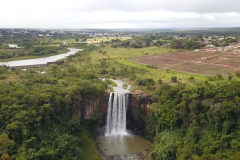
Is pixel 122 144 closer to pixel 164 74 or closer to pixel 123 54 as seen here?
pixel 164 74

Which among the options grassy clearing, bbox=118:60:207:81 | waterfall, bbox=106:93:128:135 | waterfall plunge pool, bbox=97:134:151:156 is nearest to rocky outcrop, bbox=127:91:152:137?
waterfall, bbox=106:93:128:135

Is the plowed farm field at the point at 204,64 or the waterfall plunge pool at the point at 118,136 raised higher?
the plowed farm field at the point at 204,64

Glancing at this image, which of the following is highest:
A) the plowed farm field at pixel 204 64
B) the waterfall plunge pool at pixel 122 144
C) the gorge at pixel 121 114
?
the plowed farm field at pixel 204 64

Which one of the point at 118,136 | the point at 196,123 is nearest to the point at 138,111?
the point at 118,136

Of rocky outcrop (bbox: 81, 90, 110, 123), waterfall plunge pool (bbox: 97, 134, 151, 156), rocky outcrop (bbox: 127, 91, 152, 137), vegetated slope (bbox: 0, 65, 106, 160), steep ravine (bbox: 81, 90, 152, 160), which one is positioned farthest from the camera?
rocky outcrop (bbox: 127, 91, 152, 137)

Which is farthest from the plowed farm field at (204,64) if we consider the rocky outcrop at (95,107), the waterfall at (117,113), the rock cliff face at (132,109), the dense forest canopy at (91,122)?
the rocky outcrop at (95,107)

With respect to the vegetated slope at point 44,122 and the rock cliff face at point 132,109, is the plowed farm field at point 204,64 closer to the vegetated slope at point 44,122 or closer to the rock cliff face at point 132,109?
the rock cliff face at point 132,109

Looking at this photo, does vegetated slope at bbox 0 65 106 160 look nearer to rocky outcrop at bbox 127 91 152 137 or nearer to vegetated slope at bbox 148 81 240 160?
rocky outcrop at bbox 127 91 152 137
